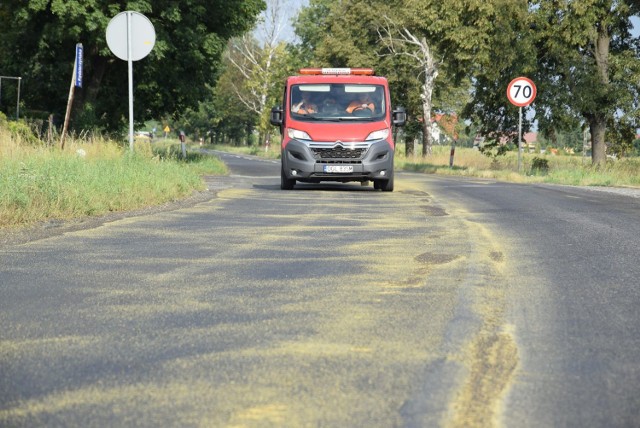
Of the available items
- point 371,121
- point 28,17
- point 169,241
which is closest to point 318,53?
point 28,17

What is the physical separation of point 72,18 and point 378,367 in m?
23.0

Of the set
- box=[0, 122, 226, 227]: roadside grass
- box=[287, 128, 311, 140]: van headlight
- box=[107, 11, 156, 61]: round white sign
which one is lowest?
box=[0, 122, 226, 227]: roadside grass

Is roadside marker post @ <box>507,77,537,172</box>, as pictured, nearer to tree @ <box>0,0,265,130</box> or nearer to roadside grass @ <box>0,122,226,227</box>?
tree @ <box>0,0,265,130</box>

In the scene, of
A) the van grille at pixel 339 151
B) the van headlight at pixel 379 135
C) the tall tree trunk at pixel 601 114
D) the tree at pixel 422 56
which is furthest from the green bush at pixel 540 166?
the tree at pixel 422 56

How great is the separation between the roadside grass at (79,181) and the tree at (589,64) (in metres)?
15.9

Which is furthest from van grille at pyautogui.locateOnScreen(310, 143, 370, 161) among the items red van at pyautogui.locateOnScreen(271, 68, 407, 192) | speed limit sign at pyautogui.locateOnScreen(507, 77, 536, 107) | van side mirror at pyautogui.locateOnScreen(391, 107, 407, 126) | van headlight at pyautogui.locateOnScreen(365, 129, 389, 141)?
speed limit sign at pyautogui.locateOnScreen(507, 77, 536, 107)

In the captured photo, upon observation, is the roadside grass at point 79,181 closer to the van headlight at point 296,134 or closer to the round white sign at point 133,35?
the round white sign at point 133,35

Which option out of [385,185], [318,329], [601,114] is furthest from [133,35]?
[601,114]

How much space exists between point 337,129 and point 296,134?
30.5 inches

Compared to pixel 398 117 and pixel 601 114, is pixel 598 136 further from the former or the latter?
pixel 398 117

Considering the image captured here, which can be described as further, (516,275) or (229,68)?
(229,68)

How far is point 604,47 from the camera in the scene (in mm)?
31453

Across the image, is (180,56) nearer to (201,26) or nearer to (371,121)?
(201,26)

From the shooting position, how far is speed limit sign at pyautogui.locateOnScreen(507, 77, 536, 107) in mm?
28953
